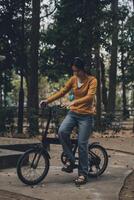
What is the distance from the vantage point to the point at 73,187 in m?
8.60

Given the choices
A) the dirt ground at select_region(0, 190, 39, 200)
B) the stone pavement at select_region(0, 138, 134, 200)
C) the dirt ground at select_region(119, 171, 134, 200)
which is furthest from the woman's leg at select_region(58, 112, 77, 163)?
the dirt ground at select_region(0, 190, 39, 200)

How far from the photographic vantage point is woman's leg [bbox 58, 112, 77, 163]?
348 inches

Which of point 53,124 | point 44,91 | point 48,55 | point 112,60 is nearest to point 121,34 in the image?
point 112,60

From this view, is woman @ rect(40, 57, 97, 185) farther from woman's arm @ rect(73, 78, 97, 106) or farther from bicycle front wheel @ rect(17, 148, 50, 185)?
bicycle front wheel @ rect(17, 148, 50, 185)

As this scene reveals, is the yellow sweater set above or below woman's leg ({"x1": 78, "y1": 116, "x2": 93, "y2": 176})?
above

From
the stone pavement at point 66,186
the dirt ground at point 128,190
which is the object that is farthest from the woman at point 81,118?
the dirt ground at point 128,190

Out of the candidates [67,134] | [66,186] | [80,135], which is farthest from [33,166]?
[80,135]

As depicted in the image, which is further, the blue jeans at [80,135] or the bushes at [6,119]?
the bushes at [6,119]

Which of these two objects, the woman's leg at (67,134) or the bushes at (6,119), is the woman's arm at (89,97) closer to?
the woman's leg at (67,134)

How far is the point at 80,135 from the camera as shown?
8805 millimetres

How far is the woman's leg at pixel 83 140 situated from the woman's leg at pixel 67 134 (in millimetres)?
127

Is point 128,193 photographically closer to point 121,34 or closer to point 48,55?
point 121,34

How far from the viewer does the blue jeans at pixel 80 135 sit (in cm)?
882

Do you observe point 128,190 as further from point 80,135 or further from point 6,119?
point 6,119
